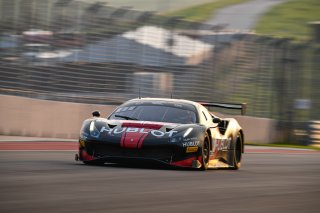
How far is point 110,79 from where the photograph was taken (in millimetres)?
21906

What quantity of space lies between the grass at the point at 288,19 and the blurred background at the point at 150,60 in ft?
48.9

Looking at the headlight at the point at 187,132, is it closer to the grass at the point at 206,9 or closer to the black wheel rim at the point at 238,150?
the black wheel rim at the point at 238,150

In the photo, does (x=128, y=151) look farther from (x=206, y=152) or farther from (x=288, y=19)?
(x=288, y=19)

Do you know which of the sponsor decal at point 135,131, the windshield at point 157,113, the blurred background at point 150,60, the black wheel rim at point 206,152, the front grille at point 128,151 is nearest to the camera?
the front grille at point 128,151

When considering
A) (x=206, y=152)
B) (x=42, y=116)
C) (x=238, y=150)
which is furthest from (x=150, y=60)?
(x=206, y=152)

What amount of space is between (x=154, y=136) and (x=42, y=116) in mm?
8832

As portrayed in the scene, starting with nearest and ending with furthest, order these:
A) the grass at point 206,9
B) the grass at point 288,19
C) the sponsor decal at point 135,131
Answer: the sponsor decal at point 135,131 → the grass at point 206,9 → the grass at point 288,19

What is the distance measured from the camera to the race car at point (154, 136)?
11.5 meters

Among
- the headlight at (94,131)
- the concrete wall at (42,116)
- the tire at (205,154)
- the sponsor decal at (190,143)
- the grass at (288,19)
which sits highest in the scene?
the grass at (288,19)

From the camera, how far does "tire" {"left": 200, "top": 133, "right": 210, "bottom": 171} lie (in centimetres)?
1209

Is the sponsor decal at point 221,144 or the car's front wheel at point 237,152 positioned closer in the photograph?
the sponsor decal at point 221,144

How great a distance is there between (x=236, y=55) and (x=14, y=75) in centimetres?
996

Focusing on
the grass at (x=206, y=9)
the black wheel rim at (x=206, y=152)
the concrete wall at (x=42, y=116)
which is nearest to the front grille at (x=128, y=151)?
the black wheel rim at (x=206, y=152)

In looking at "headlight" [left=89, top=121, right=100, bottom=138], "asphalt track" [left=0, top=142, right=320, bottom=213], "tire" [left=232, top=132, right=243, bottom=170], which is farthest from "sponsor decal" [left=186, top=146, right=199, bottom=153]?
"tire" [left=232, top=132, right=243, bottom=170]
